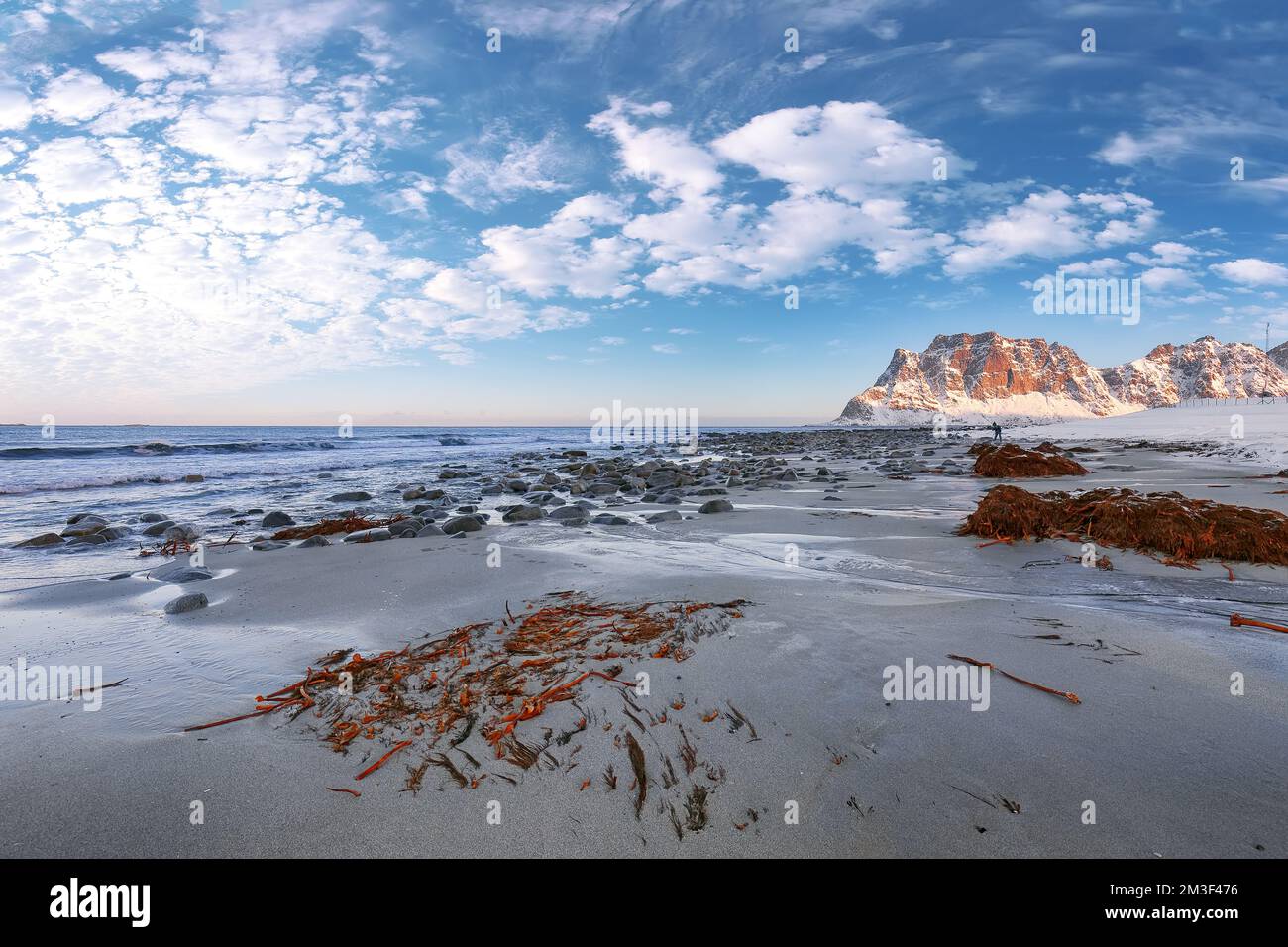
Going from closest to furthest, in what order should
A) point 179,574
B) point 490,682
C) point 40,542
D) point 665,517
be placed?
point 490,682 < point 179,574 < point 40,542 < point 665,517

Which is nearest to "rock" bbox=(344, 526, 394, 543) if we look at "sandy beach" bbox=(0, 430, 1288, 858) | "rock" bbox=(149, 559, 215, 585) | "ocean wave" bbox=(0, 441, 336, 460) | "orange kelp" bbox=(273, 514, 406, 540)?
"orange kelp" bbox=(273, 514, 406, 540)

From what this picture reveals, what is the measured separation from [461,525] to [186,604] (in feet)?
12.8

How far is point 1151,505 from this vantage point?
639cm

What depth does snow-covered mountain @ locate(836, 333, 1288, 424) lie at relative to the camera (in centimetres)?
15262

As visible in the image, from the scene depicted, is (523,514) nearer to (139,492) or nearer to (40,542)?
(40,542)

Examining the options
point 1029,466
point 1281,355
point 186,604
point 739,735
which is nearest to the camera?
point 739,735

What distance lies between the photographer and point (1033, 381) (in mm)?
163625

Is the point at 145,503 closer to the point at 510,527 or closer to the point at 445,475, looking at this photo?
the point at 445,475

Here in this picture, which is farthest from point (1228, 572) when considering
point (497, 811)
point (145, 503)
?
point (145, 503)

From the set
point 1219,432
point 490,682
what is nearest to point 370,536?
point 490,682

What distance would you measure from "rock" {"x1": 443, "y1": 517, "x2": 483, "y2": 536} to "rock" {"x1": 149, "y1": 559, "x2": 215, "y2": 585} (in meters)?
2.97

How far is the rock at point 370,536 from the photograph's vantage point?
806cm

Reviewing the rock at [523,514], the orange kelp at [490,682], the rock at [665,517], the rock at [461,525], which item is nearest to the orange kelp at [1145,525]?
the rock at [665,517]

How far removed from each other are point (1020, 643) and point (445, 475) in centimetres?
1892
